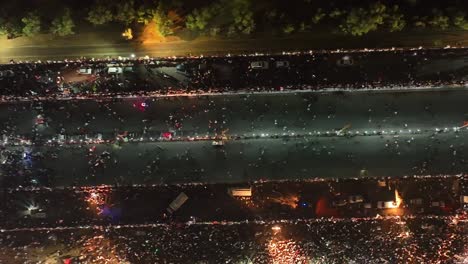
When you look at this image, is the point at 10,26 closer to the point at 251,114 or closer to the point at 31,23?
the point at 31,23

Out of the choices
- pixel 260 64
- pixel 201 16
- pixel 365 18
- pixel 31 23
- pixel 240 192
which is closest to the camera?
pixel 365 18

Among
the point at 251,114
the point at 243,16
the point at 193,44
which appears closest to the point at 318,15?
the point at 243,16

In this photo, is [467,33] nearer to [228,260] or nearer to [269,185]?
[269,185]

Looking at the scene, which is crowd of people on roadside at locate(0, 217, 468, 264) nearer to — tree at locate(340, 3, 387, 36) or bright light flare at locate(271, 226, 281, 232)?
bright light flare at locate(271, 226, 281, 232)

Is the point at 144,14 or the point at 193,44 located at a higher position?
the point at 144,14

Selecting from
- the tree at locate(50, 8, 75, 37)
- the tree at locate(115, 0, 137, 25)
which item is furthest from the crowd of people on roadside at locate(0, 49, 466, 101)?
the tree at locate(115, 0, 137, 25)

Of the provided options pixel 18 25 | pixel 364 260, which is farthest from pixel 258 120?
pixel 18 25
